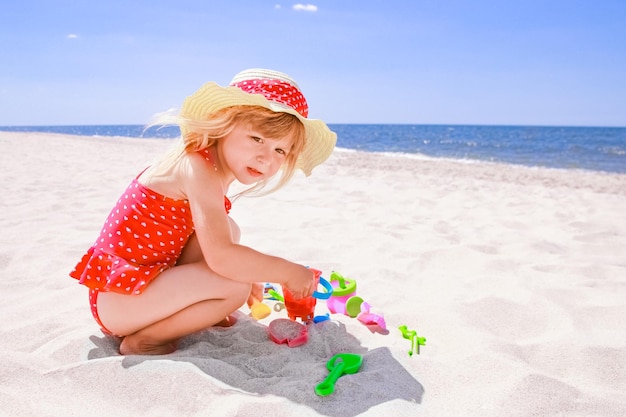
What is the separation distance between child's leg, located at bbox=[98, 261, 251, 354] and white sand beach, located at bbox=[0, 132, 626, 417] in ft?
0.29

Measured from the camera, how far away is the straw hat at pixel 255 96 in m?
1.77

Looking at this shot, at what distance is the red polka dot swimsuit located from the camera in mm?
1808

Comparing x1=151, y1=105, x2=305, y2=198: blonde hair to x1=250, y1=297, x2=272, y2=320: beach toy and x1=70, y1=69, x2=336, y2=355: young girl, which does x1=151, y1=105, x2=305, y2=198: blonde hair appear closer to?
x1=70, y1=69, x2=336, y2=355: young girl

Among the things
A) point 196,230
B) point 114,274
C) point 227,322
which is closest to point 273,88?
point 196,230

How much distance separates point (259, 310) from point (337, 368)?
2.32ft

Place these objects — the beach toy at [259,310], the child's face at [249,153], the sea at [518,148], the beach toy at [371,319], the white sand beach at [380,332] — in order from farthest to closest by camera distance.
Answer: the sea at [518,148] < the beach toy at [259,310] < the beach toy at [371,319] < the child's face at [249,153] < the white sand beach at [380,332]

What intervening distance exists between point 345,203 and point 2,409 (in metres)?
3.70

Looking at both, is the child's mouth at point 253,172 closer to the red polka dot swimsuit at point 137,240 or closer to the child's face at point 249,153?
the child's face at point 249,153

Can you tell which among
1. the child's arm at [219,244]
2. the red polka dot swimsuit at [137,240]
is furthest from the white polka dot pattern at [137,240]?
the child's arm at [219,244]

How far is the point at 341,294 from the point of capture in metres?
2.15

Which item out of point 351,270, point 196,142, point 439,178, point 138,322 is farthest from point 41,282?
point 439,178

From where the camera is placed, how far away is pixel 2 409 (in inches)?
53.4

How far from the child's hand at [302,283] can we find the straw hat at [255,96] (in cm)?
58

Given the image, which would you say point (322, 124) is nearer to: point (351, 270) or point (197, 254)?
point (197, 254)
